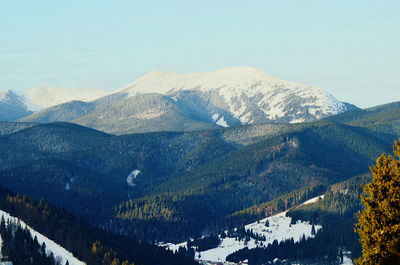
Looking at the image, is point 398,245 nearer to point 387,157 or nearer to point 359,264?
point 359,264

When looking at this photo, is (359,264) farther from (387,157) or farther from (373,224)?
(387,157)

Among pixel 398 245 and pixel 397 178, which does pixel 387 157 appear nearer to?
pixel 397 178

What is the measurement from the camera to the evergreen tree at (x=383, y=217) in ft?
235

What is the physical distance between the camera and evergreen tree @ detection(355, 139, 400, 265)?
235ft

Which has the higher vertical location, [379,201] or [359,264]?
[379,201]

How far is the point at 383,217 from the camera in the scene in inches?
2872

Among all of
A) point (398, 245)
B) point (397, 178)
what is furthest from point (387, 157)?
point (398, 245)

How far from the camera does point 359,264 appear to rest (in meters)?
72.5

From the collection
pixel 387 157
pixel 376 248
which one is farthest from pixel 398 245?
pixel 387 157

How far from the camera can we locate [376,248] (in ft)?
237

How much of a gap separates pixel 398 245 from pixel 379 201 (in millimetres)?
4583

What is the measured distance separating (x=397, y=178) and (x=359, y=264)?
29.3 feet

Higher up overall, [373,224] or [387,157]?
[387,157]

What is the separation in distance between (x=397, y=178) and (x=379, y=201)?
2808mm
